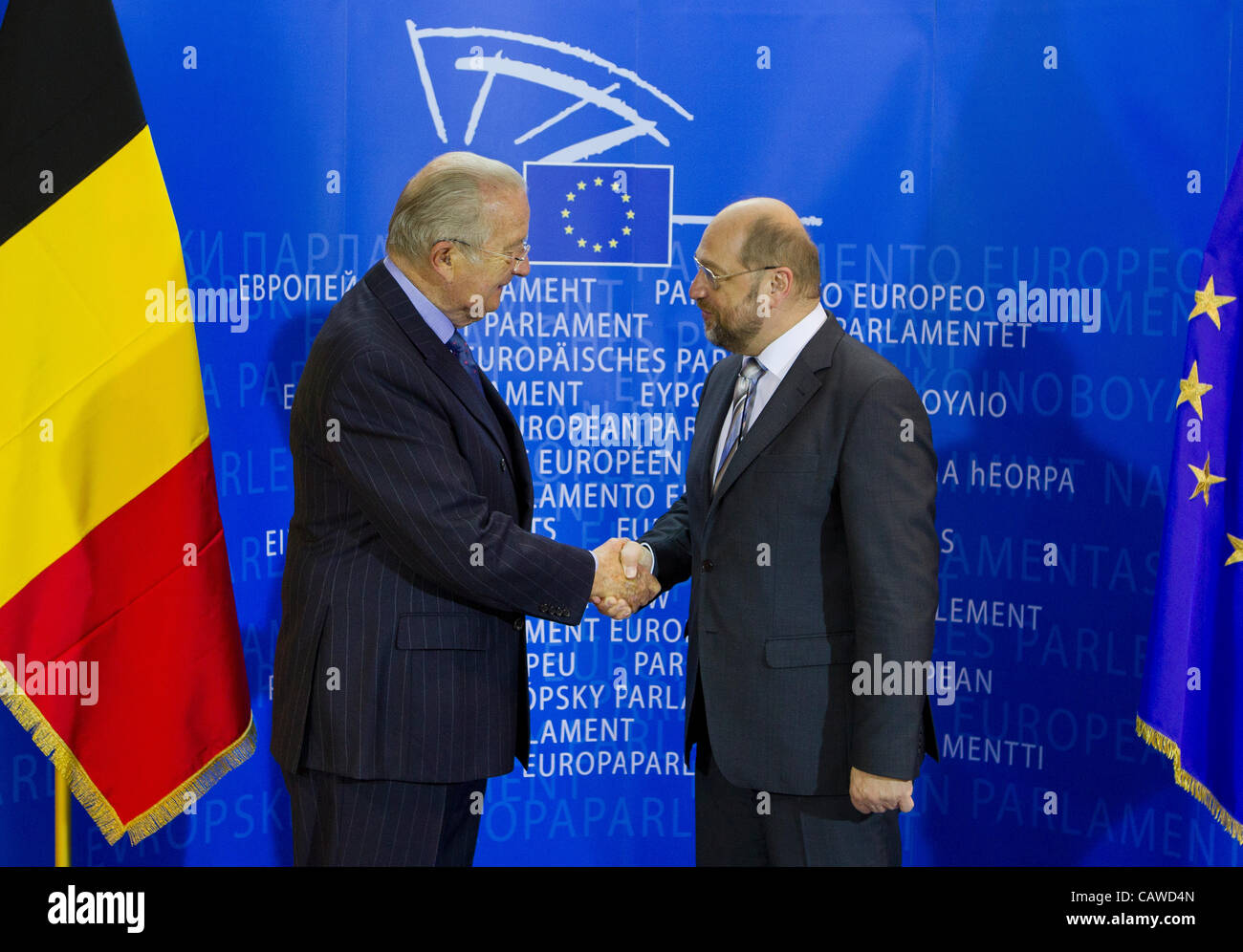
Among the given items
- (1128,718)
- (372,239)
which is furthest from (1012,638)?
(372,239)

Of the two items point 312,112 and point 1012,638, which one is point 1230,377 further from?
point 312,112

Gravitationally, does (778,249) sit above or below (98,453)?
above

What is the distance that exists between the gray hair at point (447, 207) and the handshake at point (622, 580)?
92 centimetres

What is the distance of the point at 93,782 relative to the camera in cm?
340

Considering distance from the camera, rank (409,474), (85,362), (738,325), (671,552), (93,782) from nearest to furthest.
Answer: (409,474)
(738,325)
(85,362)
(93,782)
(671,552)

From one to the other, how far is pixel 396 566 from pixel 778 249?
1210 mm

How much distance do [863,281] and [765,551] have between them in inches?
65.5

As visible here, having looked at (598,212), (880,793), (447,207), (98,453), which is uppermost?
(598,212)

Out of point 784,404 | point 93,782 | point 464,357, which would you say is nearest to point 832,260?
point 784,404

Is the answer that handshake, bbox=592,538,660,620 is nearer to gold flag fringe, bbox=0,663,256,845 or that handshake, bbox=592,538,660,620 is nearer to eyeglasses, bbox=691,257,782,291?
eyeglasses, bbox=691,257,782,291

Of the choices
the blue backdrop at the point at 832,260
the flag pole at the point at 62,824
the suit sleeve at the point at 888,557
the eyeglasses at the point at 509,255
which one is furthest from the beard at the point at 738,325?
the flag pole at the point at 62,824

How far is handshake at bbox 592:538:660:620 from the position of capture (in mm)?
3254

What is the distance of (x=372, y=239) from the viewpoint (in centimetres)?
418

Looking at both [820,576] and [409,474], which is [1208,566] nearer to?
[820,576]
